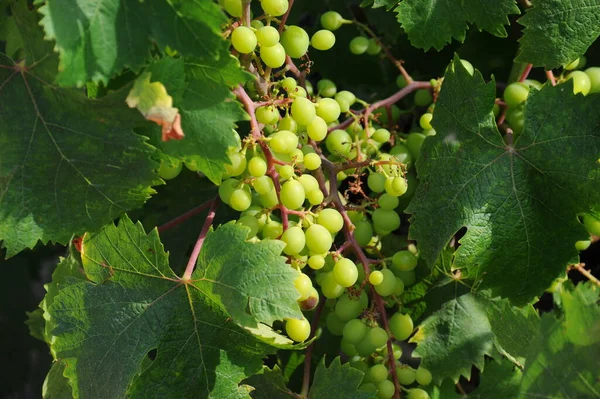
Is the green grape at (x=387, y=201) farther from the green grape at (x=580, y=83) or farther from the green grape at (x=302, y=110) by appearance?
the green grape at (x=580, y=83)

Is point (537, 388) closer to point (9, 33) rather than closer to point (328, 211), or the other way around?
point (328, 211)

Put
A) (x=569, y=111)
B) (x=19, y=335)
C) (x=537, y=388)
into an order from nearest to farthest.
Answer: (x=537, y=388), (x=569, y=111), (x=19, y=335)

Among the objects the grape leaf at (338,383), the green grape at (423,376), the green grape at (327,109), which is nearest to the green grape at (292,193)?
the green grape at (327,109)

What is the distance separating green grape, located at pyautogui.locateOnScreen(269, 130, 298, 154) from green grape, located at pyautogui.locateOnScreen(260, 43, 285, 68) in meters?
0.10

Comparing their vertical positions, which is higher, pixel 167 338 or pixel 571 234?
pixel 571 234

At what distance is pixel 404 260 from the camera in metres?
1.15

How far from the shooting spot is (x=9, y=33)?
1145 millimetres

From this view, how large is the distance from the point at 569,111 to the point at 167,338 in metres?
0.68

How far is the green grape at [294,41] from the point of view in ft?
3.53

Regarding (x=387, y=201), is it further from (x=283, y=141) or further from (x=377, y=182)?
(x=283, y=141)

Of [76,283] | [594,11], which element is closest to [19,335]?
[76,283]

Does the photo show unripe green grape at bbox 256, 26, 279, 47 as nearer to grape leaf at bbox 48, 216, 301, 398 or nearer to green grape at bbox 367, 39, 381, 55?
grape leaf at bbox 48, 216, 301, 398

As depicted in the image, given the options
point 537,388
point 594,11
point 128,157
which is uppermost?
point 594,11

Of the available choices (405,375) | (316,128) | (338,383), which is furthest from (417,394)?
(316,128)
